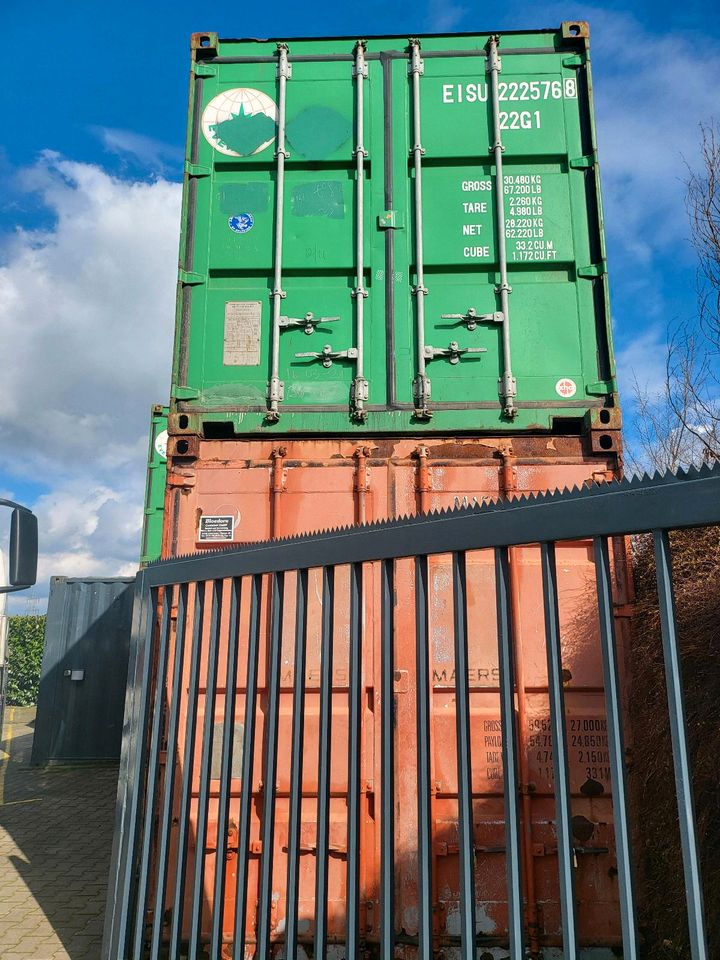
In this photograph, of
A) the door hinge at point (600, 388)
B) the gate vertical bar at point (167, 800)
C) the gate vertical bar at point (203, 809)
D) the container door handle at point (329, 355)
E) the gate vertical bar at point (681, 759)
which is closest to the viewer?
the gate vertical bar at point (681, 759)

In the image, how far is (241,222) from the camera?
502 cm

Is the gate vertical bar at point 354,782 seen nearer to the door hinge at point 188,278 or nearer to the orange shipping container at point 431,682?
the orange shipping container at point 431,682

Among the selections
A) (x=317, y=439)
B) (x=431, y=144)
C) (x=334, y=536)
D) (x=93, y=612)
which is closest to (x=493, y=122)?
(x=431, y=144)

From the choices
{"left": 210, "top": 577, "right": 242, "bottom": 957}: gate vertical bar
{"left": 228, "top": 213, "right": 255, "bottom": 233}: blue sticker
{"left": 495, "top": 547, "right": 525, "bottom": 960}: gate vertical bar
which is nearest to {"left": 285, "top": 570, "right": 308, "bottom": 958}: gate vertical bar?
{"left": 210, "top": 577, "right": 242, "bottom": 957}: gate vertical bar

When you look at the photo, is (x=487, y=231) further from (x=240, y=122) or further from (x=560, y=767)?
(x=560, y=767)

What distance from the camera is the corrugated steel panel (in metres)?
10.9

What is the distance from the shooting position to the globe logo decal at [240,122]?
5.13 metres

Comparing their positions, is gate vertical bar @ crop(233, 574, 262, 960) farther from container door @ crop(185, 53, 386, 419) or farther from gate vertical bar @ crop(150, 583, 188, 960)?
container door @ crop(185, 53, 386, 419)

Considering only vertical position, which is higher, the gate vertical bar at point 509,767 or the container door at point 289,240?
the container door at point 289,240

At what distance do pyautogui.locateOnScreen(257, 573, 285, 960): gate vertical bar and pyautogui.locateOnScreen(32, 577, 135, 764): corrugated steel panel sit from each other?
937 cm

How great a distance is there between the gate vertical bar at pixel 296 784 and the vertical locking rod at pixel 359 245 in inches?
99.2

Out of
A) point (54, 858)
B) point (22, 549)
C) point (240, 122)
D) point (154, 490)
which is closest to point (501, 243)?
point (240, 122)

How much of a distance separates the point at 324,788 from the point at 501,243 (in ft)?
12.6

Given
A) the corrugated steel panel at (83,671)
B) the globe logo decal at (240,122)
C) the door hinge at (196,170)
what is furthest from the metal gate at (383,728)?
the corrugated steel panel at (83,671)
